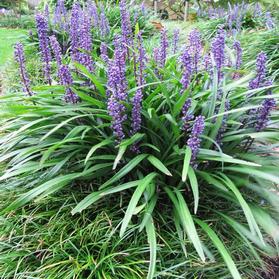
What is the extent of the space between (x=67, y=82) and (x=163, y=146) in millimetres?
761

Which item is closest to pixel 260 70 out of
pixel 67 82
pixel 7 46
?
pixel 67 82

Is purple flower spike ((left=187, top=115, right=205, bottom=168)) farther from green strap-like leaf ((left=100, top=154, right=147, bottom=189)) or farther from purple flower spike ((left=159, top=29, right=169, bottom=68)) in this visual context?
purple flower spike ((left=159, top=29, right=169, bottom=68))

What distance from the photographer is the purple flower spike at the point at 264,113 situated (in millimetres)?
2201

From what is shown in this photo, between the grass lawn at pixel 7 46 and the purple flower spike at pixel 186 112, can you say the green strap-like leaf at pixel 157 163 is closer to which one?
the purple flower spike at pixel 186 112

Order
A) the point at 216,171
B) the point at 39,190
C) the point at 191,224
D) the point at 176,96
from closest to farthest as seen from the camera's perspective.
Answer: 1. the point at 191,224
2. the point at 39,190
3. the point at 216,171
4. the point at 176,96

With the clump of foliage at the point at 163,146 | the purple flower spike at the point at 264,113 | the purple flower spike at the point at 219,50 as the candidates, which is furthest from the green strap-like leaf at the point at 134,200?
the purple flower spike at the point at 219,50

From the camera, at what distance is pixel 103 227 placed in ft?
7.23

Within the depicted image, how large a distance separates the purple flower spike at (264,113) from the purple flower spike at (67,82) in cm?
121

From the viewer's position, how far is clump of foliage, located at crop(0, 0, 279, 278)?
2160 mm

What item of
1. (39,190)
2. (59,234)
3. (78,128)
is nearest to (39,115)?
(78,128)

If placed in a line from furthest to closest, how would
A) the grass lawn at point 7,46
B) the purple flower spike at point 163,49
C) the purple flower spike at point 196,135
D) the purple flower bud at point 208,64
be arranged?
the grass lawn at point 7,46, the purple flower spike at point 163,49, the purple flower bud at point 208,64, the purple flower spike at point 196,135

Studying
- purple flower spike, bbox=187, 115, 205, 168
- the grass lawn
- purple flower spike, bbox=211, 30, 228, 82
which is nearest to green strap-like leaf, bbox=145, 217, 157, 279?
purple flower spike, bbox=187, 115, 205, 168

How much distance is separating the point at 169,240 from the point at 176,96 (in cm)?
95

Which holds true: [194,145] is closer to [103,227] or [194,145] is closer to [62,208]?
[103,227]
